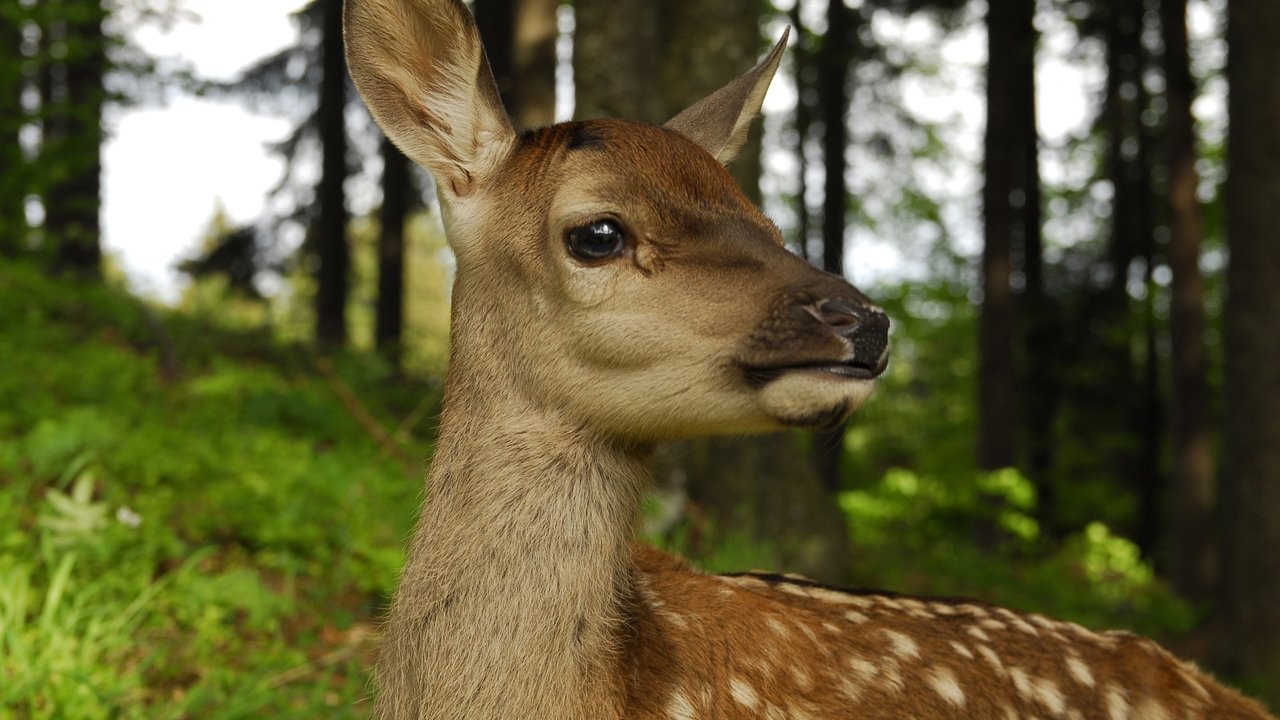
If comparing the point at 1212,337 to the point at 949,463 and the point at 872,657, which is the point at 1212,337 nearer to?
the point at 949,463

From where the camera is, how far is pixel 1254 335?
8484 mm

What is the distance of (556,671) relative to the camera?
99.9 inches

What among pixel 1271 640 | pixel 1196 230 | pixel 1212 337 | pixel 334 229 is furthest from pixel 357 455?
pixel 1212 337

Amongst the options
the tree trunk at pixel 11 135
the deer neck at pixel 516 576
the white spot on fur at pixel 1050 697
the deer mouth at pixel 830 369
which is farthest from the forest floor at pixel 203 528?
the deer mouth at pixel 830 369

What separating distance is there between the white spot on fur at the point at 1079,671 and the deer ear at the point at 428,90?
2128 millimetres

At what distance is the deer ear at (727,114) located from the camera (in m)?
3.49

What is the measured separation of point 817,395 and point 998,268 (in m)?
12.5

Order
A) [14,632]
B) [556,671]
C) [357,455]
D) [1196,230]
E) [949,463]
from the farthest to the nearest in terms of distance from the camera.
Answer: [949,463]
[1196,230]
[357,455]
[14,632]
[556,671]

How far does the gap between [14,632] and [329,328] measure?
39.7ft

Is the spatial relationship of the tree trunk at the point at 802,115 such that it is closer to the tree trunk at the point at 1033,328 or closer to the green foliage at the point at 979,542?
the green foliage at the point at 979,542

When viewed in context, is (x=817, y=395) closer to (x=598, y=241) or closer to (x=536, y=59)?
(x=598, y=241)

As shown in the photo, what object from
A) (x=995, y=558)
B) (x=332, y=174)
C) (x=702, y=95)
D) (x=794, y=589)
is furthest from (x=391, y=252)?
(x=794, y=589)

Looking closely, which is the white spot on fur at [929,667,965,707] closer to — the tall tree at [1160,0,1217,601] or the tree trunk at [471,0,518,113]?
the tree trunk at [471,0,518,113]

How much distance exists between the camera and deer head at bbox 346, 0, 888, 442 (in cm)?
242
